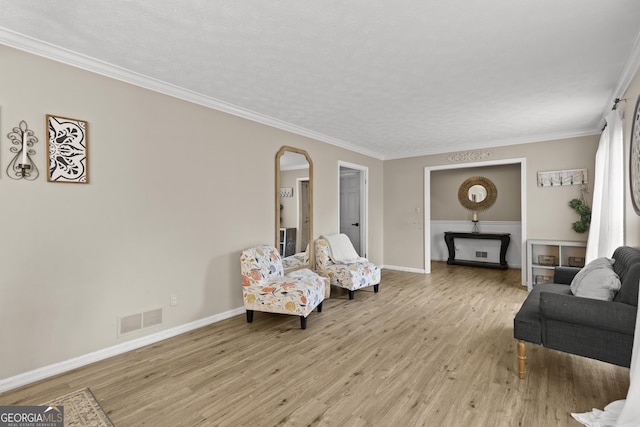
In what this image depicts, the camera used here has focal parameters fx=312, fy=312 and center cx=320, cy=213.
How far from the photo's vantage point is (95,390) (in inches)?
87.4

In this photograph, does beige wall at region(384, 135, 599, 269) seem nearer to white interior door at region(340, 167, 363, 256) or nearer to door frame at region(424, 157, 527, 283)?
door frame at region(424, 157, 527, 283)

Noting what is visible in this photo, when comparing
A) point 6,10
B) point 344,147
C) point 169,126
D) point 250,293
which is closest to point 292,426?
point 250,293

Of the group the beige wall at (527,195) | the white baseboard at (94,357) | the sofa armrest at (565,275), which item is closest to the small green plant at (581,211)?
the beige wall at (527,195)

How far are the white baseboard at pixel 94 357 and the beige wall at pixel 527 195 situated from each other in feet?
13.8

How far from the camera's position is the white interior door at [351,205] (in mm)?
6445

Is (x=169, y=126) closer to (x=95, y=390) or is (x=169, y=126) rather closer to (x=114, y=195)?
(x=114, y=195)

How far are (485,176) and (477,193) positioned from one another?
1.40ft

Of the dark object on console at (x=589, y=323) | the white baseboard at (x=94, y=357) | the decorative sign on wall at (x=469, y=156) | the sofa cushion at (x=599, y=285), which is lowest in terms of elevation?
the white baseboard at (x=94, y=357)

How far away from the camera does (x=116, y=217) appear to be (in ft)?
9.11

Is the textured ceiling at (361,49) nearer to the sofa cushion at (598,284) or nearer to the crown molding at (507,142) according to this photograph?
the crown molding at (507,142)

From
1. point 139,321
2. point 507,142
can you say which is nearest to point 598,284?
point 507,142

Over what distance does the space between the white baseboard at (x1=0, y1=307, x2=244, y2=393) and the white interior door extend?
3572mm

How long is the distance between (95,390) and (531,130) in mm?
6028

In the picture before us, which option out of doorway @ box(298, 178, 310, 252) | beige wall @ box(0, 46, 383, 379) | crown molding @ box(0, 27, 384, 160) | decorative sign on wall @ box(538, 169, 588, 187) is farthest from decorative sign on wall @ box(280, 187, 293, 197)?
decorative sign on wall @ box(538, 169, 588, 187)
